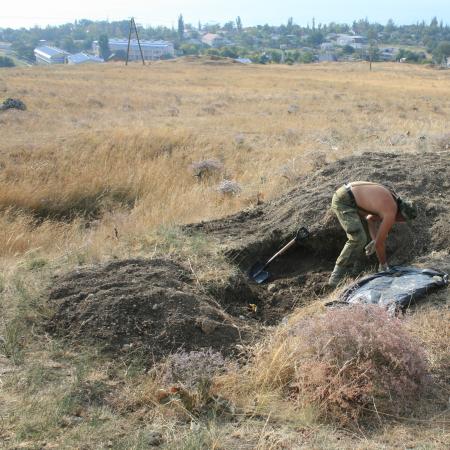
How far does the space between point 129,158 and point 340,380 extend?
9.14m

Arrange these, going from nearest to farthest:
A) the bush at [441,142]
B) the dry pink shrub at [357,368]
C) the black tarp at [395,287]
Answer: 1. the dry pink shrub at [357,368]
2. the black tarp at [395,287]
3. the bush at [441,142]

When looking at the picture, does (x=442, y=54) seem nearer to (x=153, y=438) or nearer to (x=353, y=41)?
(x=353, y=41)

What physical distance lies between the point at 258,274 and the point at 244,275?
0.34 m

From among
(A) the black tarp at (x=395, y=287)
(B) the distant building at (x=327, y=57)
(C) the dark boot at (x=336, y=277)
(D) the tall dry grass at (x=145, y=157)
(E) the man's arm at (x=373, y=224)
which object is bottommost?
(B) the distant building at (x=327, y=57)

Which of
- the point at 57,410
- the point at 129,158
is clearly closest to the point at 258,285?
the point at 57,410

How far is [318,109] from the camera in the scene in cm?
2244

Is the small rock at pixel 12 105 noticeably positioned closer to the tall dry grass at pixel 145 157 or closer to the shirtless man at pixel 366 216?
the tall dry grass at pixel 145 157

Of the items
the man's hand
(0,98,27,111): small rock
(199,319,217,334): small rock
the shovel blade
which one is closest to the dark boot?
the man's hand

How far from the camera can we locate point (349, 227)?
570 cm

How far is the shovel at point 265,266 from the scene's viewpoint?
6.24 meters

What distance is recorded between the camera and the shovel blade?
246 inches

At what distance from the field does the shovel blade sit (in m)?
0.22

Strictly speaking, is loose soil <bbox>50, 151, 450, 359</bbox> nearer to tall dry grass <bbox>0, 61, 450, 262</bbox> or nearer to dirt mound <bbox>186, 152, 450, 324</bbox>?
dirt mound <bbox>186, 152, 450, 324</bbox>

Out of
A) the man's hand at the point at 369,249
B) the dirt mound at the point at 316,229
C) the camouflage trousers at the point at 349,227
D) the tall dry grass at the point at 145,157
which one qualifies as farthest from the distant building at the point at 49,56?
the man's hand at the point at 369,249
